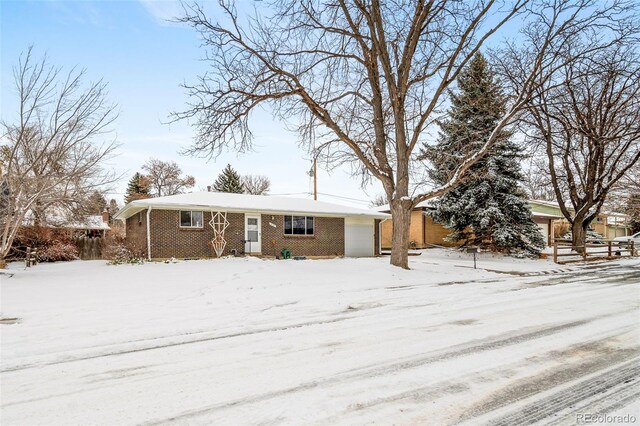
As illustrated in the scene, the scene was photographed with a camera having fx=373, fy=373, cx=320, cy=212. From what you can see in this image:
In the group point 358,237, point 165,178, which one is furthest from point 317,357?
point 165,178

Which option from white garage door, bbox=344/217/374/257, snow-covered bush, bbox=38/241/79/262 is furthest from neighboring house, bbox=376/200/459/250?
snow-covered bush, bbox=38/241/79/262

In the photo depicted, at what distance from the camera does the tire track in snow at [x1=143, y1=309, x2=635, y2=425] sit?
305 cm

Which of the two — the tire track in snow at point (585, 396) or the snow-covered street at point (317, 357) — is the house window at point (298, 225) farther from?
the tire track in snow at point (585, 396)

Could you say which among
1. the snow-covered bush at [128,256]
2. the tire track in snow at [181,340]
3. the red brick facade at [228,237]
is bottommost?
the tire track in snow at [181,340]

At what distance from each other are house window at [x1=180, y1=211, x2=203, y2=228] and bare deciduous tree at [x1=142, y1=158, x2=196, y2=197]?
3071 centimetres

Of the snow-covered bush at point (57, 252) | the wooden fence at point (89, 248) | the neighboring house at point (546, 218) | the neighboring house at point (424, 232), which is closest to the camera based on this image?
the snow-covered bush at point (57, 252)

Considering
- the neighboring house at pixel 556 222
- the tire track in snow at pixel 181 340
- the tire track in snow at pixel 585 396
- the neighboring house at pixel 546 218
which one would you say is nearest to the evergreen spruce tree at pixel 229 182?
the neighboring house at pixel 546 218

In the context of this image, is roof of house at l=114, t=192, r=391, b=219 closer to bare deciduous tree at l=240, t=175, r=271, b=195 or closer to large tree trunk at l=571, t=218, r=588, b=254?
large tree trunk at l=571, t=218, r=588, b=254

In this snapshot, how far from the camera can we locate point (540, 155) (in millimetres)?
23328

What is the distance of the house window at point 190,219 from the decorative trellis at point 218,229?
0.58m

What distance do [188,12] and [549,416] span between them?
13627 mm

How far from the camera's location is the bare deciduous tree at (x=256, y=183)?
2210 inches

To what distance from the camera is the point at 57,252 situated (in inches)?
858

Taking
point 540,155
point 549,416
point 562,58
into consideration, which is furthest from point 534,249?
point 549,416
